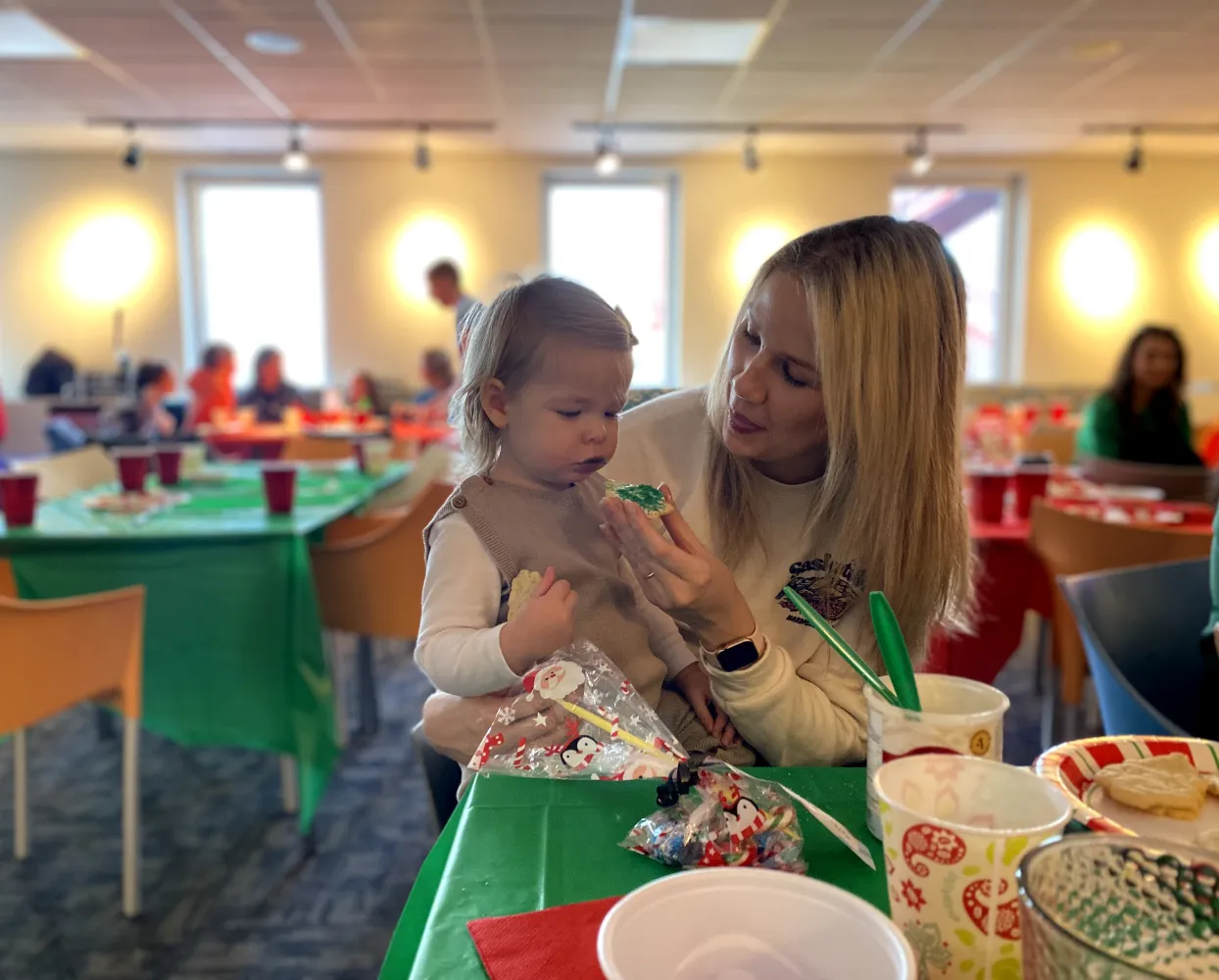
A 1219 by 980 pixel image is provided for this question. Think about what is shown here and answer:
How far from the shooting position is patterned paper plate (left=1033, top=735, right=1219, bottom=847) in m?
0.64

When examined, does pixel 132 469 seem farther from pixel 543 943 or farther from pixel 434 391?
pixel 434 391

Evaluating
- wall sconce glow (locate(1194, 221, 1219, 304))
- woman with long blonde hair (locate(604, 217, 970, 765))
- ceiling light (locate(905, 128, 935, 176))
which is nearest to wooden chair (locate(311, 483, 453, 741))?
woman with long blonde hair (locate(604, 217, 970, 765))

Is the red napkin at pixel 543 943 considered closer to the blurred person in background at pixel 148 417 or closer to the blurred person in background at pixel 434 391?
the blurred person in background at pixel 434 391

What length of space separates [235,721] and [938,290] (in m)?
1.94

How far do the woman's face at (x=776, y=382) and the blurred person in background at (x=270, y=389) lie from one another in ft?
20.5

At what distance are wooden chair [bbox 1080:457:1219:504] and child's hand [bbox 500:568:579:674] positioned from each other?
301 cm

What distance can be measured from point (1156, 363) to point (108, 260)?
762cm

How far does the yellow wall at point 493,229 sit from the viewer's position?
7727 millimetres

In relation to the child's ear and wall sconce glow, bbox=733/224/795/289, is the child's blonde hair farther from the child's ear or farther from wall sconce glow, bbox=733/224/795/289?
wall sconce glow, bbox=733/224/795/289

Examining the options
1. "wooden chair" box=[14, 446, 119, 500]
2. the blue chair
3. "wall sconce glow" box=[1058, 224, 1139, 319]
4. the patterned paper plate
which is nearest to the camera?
the patterned paper plate

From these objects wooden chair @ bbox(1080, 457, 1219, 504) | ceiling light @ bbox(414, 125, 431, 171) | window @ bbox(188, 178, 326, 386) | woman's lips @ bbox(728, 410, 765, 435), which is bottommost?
wooden chair @ bbox(1080, 457, 1219, 504)

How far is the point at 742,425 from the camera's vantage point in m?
0.98

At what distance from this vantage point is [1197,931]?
16.0 inches

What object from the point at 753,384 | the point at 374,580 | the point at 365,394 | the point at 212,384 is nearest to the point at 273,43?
the point at 212,384
